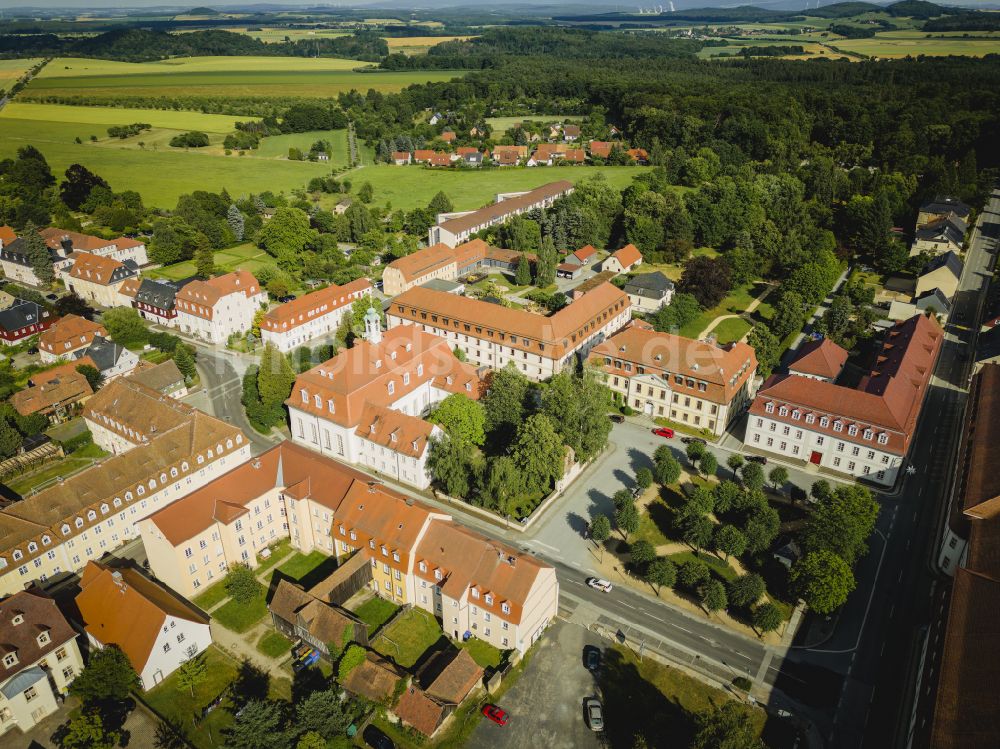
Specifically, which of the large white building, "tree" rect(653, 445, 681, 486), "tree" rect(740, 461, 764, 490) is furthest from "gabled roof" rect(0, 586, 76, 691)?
"tree" rect(740, 461, 764, 490)

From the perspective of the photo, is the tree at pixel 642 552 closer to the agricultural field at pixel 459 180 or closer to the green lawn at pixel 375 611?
the green lawn at pixel 375 611

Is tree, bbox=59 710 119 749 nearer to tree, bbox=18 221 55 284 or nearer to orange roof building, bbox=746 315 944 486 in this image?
orange roof building, bbox=746 315 944 486

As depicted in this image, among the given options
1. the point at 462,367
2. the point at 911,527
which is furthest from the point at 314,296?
the point at 911,527

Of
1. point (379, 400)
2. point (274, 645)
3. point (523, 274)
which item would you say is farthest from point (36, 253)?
point (274, 645)

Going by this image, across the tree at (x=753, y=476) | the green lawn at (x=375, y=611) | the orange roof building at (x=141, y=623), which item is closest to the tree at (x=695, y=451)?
the tree at (x=753, y=476)

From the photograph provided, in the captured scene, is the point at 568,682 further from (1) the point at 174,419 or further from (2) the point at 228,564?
(1) the point at 174,419
